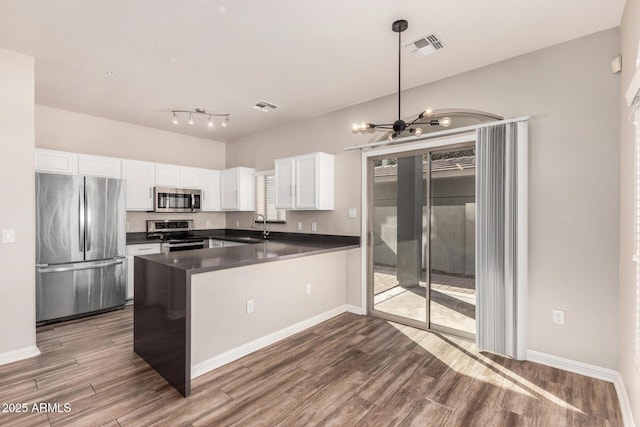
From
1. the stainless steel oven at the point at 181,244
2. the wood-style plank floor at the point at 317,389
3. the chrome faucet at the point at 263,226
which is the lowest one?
the wood-style plank floor at the point at 317,389

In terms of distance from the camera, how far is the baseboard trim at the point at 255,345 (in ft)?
8.71

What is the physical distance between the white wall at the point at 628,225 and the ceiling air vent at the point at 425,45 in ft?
4.00

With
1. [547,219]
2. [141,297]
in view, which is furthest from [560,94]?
[141,297]

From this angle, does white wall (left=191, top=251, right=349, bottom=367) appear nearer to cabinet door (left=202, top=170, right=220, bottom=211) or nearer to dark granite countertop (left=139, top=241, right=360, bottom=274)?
dark granite countertop (left=139, top=241, right=360, bottom=274)

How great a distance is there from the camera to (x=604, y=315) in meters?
2.54

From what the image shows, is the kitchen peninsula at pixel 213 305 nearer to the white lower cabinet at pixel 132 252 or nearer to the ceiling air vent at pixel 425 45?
the white lower cabinet at pixel 132 252

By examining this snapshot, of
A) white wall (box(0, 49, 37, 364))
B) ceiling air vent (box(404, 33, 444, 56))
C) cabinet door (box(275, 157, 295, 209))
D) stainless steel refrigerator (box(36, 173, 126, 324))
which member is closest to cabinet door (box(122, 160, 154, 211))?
stainless steel refrigerator (box(36, 173, 126, 324))

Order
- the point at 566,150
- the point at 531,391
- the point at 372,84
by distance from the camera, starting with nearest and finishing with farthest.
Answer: the point at 531,391
the point at 566,150
the point at 372,84

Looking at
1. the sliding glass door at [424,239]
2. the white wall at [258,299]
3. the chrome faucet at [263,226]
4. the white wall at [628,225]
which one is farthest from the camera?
the chrome faucet at [263,226]

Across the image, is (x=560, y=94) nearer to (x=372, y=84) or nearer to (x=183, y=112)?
(x=372, y=84)

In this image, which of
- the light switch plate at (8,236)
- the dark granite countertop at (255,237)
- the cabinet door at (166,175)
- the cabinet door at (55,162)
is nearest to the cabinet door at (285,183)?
the dark granite countertop at (255,237)

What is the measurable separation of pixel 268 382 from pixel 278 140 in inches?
151

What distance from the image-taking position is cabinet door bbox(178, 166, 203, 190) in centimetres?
546

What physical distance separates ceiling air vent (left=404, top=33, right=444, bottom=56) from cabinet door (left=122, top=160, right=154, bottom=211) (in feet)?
13.9
